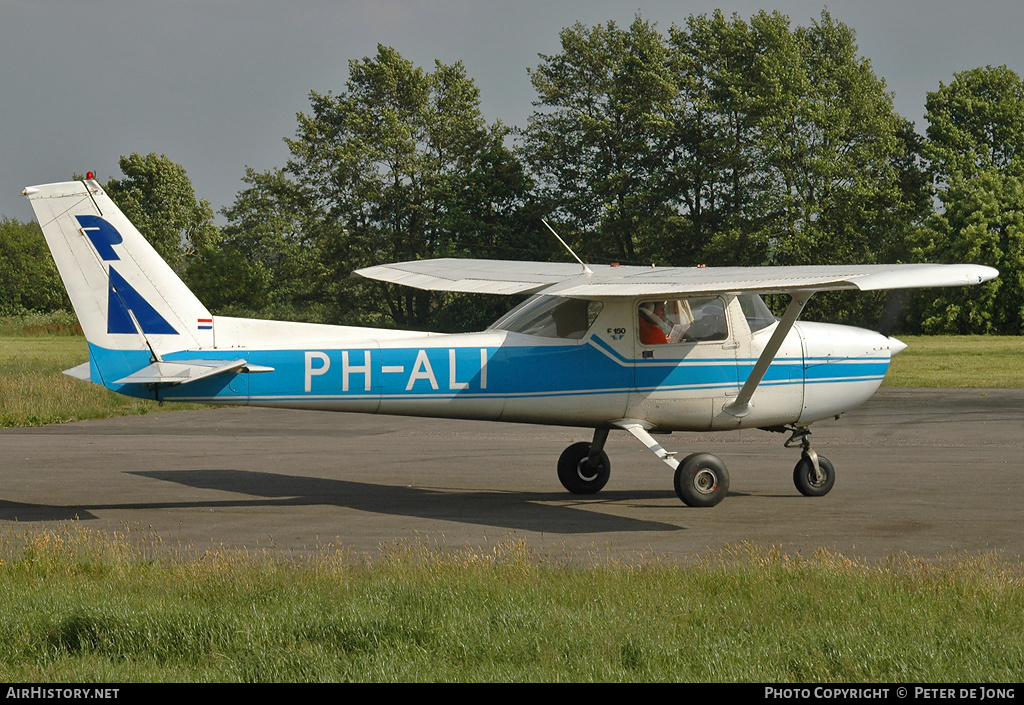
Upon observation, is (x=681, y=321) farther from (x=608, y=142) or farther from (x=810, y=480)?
(x=608, y=142)

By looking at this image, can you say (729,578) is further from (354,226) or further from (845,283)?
(354,226)

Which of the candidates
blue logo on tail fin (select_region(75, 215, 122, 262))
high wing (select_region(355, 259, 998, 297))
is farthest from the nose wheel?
blue logo on tail fin (select_region(75, 215, 122, 262))

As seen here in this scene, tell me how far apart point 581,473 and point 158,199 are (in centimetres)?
8842

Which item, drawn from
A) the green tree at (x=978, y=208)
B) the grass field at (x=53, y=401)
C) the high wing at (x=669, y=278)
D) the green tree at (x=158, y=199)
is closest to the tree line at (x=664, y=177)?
the green tree at (x=978, y=208)

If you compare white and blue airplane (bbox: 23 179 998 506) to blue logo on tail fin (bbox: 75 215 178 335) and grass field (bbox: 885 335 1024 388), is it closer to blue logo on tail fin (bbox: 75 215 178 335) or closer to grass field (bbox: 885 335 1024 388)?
blue logo on tail fin (bbox: 75 215 178 335)

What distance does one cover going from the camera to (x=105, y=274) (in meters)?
11.5

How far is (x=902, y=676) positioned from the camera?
589 centimetres

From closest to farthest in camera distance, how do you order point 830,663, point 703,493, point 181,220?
point 830,663
point 703,493
point 181,220

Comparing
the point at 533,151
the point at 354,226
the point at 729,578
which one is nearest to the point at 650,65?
the point at 533,151

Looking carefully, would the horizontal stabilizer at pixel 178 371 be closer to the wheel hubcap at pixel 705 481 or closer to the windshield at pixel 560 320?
the windshield at pixel 560 320

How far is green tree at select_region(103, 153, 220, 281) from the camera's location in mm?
92812

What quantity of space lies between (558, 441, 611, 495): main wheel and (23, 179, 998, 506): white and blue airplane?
20 mm
